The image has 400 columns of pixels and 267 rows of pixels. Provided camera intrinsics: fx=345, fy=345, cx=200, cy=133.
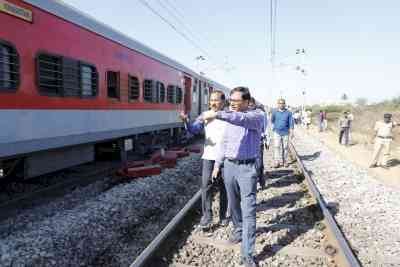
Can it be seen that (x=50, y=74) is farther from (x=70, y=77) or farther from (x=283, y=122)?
(x=283, y=122)

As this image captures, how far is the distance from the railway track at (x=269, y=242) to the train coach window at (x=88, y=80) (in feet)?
11.2

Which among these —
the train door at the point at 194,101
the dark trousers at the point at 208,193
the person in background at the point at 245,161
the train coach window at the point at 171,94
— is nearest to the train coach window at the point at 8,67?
the dark trousers at the point at 208,193

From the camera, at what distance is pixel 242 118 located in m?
3.49

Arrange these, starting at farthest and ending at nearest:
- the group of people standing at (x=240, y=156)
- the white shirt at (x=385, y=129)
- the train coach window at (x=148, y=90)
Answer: the white shirt at (x=385, y=129) < the train coach window at (x=148, y=90) < the group of people standing at (x=240, y=156)

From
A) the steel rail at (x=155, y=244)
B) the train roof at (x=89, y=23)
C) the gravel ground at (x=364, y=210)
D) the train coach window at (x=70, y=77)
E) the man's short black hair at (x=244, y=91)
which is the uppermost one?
the train roof at (x=89, y=23)

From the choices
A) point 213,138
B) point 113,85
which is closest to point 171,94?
point 113,85

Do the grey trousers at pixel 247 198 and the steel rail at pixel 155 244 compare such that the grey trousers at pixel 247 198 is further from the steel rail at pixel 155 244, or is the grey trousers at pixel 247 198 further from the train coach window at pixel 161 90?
the train coach window at pixel 161 90

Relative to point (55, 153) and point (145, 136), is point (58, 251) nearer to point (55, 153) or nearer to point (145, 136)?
point (55, 153)

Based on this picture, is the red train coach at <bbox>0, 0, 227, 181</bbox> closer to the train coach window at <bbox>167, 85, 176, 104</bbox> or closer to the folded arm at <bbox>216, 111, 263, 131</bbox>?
the train coach window at <bbox>167, 85, 176, 104</bbox>

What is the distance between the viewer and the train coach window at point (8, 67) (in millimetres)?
5129

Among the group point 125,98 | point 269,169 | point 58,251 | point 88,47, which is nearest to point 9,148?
point 58,251

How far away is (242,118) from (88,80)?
16.2ft

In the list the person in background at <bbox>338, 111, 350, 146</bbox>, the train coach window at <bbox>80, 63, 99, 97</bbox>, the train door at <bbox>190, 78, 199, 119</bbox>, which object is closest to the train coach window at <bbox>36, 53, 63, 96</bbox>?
the train coach window at <bbox>80, 63, 99, 97</bbox>

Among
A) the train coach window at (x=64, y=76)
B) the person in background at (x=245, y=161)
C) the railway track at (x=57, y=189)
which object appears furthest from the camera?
the train coach window at (x=64, y=76)
